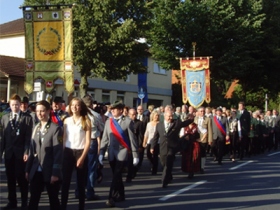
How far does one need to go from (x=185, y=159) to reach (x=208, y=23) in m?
18.1

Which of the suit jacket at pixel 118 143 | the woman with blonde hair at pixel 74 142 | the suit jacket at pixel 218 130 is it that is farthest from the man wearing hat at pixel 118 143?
the suit jacket at pixel 218 130

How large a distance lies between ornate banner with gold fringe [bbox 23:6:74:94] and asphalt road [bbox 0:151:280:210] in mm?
2830

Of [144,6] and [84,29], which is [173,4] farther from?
[84,29]

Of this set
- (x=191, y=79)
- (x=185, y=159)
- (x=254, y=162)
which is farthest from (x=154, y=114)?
(x=191, y=79)

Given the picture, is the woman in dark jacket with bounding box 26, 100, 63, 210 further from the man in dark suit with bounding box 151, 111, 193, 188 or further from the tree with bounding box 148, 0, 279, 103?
the tree with bounding box 148, 0, 279, 103

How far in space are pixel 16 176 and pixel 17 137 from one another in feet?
2.16

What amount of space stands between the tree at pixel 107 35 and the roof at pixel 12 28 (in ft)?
38.4

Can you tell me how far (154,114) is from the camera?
12.5 m

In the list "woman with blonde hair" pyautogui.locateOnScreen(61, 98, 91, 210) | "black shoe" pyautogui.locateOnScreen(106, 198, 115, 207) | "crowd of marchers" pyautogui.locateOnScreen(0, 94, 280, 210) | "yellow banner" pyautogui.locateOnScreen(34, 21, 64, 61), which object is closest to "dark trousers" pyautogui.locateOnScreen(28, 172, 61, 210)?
"crowd of marchers" pyautogui.locateOnScreen(0, 94, 280, 210)

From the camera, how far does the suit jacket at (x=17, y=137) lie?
802 centimetres

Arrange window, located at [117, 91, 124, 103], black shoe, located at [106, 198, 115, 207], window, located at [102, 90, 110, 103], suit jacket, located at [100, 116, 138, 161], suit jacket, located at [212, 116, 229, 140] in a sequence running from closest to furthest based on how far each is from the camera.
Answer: black shoe, located at [106, 198, 115, 207]
suit jacket, located at [100, 116, 138, 161]
suit jacket, located at [212, 116, 229, 140]
window, located at [102, 90, 110, 103]
window, located at [117, 91, 124, 103]

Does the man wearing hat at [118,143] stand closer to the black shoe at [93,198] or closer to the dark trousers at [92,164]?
the dark trousers at [92,164]

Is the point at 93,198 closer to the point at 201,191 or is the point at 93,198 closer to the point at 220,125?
the point at 201,191

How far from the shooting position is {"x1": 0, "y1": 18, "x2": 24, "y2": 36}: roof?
35406mm
